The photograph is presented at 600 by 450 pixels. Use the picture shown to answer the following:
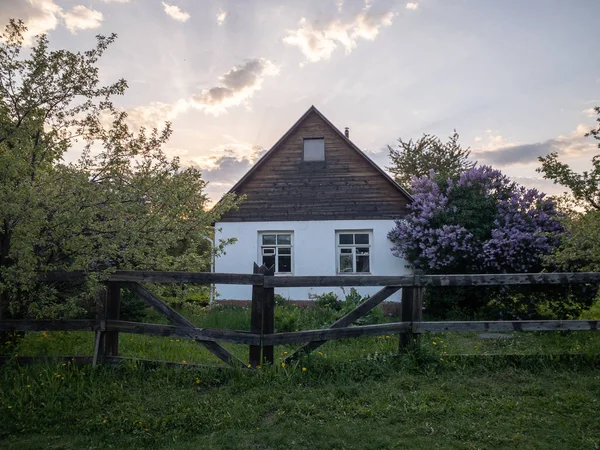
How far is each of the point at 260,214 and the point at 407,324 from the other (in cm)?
936

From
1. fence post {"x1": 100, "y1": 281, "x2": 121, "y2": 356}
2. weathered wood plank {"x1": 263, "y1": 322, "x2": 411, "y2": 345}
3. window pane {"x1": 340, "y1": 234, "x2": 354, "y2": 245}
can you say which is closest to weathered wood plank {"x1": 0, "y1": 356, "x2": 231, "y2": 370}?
fence post {"x1": 100, "y1": 281, "x2": 121, "y2": 356}

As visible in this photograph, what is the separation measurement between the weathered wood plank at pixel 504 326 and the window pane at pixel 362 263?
28.2ft

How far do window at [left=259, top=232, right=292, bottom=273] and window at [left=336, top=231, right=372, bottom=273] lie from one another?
69.5 inches

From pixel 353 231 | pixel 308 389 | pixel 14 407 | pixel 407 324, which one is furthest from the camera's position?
pixel 353 231

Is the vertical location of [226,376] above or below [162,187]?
below

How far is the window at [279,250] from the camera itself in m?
14.6

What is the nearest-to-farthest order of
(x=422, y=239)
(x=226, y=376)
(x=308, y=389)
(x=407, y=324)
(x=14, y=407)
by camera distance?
(x=14, y=407), (x=308, y=389), (x=226, y=376), (x=407, y=324), (x=422, y=239)

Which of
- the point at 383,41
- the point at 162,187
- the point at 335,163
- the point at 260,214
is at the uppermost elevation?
the point at 383,41

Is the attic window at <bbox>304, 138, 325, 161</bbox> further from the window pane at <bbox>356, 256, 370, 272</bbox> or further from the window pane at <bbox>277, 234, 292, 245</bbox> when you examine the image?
the window pane at <bbox>356, 256, 370, 272</bbox>

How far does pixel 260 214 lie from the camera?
1442 centimetres

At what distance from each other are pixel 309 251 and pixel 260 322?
9.03m

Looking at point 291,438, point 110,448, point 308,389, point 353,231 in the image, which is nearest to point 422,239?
point 353,231

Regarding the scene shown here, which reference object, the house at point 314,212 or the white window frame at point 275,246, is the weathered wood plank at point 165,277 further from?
the white window frame at point 275,246

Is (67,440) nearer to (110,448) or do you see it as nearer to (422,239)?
(110,448)
